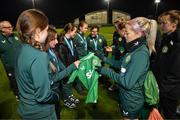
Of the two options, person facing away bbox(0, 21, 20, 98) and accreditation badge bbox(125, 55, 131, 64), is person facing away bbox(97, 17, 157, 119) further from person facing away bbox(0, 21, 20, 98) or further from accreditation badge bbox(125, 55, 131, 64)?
person facing away bbox(0, 21, 20, 98)

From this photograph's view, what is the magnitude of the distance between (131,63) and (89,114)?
2620 mm

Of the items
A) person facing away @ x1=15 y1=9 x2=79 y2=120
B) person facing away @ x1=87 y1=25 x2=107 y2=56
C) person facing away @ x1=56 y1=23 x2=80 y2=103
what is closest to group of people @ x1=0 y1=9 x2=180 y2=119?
person facing away @ x1=15 y1=9 x2=79 y2=120

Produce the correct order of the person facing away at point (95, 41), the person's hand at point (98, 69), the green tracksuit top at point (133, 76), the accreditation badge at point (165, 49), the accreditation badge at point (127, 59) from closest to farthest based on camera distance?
the green tracksuit top at point (133, 76), the accreditation badge at point (127, 59), the person's hand at point (98, 69), the accreditation badge at point (165, 49), the person facing away at point (95, 41)

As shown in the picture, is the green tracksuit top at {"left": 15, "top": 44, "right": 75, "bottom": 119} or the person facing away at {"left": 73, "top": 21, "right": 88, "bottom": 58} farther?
the person facing away at {"left": 73, "top": 21, "right": 88, "bottom": 58}

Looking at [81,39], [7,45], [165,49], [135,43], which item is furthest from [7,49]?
[165,49]

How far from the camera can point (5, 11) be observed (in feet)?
104

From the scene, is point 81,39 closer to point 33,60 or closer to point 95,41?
point 95,41

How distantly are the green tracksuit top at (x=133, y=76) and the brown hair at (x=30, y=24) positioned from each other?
4.12 ft

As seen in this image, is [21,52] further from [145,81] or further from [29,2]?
[29,2]

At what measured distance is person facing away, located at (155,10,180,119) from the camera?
3.53 m

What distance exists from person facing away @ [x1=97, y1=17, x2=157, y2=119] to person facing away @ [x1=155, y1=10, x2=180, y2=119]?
0.41 m

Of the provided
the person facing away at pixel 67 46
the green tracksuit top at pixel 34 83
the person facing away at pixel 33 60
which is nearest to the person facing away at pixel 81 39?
the person facing away at pixel 67 46

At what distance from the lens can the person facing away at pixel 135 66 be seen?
2959 mm

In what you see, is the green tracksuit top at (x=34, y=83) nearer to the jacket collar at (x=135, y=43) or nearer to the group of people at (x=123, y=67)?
the group of people at (x=123, y=67)
